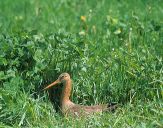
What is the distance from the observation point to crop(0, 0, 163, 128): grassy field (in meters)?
7.76

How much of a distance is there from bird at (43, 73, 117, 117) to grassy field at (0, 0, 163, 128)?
119 millimetres

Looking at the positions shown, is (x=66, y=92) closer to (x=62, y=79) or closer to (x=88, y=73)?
(x=62, y=79)

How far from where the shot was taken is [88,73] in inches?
344

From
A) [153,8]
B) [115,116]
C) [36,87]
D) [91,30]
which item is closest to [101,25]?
[91,30]

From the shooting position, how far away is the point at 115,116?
7.67 m

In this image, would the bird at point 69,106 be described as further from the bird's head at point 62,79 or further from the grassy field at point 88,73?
the grassy field at point 88,73

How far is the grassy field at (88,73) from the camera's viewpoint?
25.5 feet

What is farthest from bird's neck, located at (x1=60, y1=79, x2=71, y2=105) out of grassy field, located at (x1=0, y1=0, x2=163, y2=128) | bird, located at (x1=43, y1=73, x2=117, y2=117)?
grassy field, located at (x1=0, y1=0, x2=163, y2=128)

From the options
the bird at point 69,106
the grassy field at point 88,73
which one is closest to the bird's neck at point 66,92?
the bird at point 69,106

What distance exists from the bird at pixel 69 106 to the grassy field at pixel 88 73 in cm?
12

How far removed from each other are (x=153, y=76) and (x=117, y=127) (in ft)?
4.04

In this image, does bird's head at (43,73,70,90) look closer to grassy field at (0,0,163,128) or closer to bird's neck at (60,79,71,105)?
bird's neck at (60,79,71,105)

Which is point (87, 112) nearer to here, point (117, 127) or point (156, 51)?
point (117, 127)

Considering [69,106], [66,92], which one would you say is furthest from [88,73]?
[69,106]
